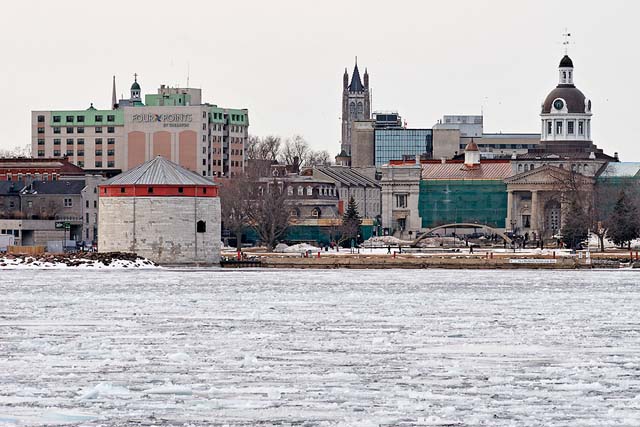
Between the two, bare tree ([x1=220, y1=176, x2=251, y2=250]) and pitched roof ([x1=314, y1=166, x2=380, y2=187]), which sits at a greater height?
pitched roof ([x1=314, y1=166, x2=380, y2=187])

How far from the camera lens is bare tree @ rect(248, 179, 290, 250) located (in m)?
121

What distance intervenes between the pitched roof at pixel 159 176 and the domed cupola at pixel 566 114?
92002 mm

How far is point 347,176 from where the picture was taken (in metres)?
174

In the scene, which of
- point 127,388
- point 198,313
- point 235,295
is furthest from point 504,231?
point 127,388

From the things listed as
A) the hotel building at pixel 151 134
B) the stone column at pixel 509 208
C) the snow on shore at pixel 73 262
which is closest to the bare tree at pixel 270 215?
the snow on shore at pixel 73 262

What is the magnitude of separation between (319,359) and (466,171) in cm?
13287

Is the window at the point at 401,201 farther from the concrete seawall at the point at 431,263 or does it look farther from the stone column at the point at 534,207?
the concrete seawall at the point at 431,263

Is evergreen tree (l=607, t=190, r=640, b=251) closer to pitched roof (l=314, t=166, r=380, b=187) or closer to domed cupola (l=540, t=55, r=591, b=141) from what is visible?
pitched roof (l=314, t=166, r=380, b=187)

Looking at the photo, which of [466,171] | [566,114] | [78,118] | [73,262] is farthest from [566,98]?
[73,262]

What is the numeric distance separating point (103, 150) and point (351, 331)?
146806 mm

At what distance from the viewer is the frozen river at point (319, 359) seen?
29.1 m

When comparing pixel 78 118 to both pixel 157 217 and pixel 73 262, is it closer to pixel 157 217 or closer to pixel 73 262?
pixel 157 217

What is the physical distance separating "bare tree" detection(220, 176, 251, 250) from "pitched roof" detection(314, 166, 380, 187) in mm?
28110

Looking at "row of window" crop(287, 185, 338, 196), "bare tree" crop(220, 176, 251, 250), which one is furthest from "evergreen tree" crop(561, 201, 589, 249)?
"row of window" crop(287, 185, 338, 196)
